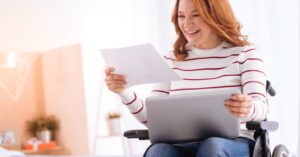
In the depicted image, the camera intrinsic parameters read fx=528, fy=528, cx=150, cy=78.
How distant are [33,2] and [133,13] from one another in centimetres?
81

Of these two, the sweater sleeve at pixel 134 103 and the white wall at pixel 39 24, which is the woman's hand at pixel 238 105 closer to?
the sweater sleeve at pixel 134 103

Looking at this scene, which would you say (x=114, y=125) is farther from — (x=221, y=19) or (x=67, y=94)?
(x=221, y=19)

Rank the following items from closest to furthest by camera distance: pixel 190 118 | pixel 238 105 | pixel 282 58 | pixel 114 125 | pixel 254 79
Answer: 1. pixel 238 105
2. pixel 190 118
3. pixel 254 79
4. pixel 282 58
5. pixel 114 125

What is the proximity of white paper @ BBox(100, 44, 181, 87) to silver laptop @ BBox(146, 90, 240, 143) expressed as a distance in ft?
0.28

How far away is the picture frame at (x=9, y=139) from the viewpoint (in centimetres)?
386

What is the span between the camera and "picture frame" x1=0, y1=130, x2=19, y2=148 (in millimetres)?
3865

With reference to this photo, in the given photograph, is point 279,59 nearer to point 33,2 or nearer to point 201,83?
point 201,83

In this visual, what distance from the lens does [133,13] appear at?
12.9 feet

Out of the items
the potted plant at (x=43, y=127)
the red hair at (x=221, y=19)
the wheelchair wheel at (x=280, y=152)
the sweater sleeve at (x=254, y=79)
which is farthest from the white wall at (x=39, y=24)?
the wheelchair wheel at (x=280, y=152)

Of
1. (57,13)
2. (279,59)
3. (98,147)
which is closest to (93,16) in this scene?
(57,13)

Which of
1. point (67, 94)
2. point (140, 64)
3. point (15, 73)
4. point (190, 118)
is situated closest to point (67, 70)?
point (67, 94)

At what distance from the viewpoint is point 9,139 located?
3.89 metres

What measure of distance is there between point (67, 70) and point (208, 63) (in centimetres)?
236

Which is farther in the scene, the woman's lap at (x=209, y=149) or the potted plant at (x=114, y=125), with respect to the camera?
the potted plant at (x=114, y=125)
